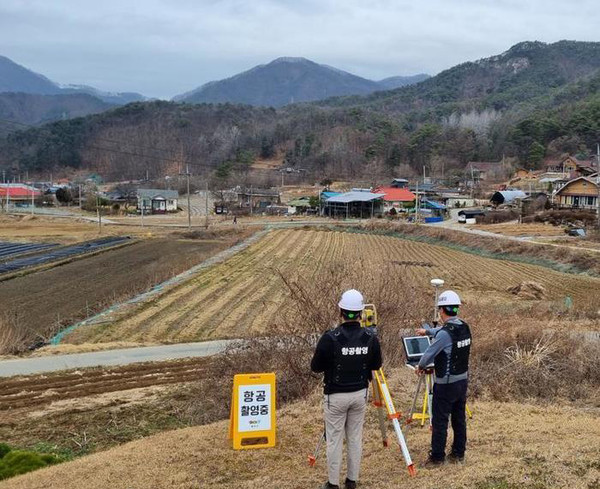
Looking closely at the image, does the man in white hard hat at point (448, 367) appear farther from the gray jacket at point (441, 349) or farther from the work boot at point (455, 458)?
the work boot at point (455, 458)

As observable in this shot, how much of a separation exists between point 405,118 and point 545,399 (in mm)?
139882

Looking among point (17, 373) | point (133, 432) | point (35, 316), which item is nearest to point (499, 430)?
point (133, 432)

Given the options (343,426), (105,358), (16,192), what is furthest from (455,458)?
(16,192)

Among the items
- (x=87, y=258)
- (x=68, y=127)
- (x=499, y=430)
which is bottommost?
(x=87, y=258)

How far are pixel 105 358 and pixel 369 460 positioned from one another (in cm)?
987

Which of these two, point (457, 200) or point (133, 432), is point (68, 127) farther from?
point (133, 432)

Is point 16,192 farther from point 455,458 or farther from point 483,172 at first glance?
point 455,458

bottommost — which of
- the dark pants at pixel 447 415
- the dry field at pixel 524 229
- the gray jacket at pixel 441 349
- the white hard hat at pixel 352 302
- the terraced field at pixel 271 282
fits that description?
the terraced field at pixel 271 282

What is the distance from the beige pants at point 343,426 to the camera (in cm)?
475

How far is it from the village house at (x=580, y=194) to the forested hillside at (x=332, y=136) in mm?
31174

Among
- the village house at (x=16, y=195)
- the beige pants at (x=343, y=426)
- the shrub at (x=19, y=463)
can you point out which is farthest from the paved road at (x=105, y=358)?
the village house at (x=16, y=195)

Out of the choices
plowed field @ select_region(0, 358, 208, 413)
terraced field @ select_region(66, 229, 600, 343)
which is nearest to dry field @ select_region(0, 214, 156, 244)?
terraced field @ select_region(66, 229, 600, 343)

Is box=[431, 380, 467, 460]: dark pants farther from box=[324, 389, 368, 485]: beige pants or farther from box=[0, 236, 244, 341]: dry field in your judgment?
box=[0, 236, 244, 341]: dry field

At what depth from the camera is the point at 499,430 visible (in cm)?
629
